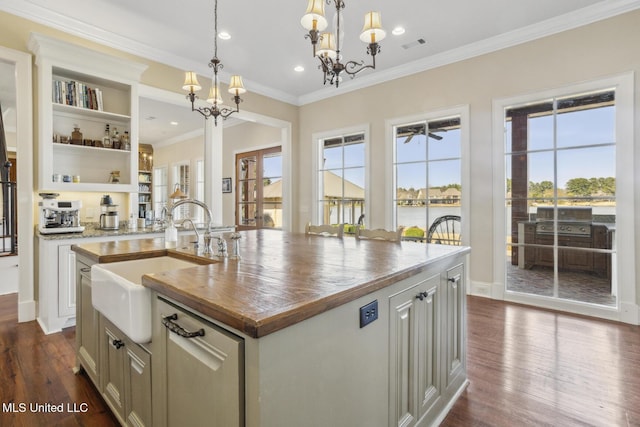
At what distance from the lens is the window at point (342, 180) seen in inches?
197

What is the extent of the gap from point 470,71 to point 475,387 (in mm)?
3462

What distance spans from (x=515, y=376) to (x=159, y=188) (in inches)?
367

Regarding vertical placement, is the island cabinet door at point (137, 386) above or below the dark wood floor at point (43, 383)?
above

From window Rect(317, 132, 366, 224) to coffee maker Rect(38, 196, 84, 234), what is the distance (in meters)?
3.39

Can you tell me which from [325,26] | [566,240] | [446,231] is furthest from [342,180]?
[325,26]

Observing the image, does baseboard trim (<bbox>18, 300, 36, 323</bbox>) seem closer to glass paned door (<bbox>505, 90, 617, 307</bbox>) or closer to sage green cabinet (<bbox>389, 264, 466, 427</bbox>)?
sage green cabinet (<bbox>389, 264, 466, 427</bbox>)

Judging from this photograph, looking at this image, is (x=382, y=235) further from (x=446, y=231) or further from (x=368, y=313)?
(x=446, y=231)

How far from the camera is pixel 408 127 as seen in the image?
14.7ft

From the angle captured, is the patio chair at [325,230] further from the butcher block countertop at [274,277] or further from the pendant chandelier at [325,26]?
the pendant chandelier at [325,26]

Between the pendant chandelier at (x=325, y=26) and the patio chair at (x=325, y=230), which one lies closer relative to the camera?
the pendant chandelier at (x=325, y=26)

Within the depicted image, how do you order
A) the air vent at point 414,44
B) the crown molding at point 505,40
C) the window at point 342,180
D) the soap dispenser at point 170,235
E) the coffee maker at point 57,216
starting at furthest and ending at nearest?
the window at point 342,180
the air vent at point 414,44
the crown molding at point 505,40
the coffee maker at point 57,216
the soap dispenser at point 170,235

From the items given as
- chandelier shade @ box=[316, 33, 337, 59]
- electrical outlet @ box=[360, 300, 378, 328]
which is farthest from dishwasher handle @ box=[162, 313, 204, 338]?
chandelier shade @ box=[316, 33, 337, 59]

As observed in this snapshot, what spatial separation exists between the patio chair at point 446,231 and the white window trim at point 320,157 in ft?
3.17

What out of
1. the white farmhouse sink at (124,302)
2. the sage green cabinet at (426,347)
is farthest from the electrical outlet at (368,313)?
the white farmhouse sink at (124,302)
